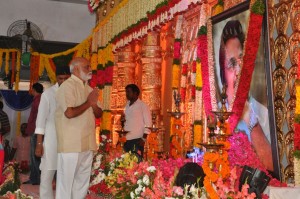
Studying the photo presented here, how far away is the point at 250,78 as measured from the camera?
6578 mm

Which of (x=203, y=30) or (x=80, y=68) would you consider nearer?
(x=80, y=68)

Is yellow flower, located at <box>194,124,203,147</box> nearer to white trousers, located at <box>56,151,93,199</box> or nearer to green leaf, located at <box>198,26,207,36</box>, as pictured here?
green leaf, located at <box>198,26,207,36</box>

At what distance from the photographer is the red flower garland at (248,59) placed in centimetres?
638

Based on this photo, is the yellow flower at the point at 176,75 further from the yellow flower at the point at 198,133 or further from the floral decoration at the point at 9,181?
the floral decoration at the point at 9,181

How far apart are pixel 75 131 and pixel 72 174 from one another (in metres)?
0.47

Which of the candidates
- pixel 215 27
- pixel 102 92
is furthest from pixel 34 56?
pixel 215 27

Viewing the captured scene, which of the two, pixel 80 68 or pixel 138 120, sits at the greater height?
pixel 80 68

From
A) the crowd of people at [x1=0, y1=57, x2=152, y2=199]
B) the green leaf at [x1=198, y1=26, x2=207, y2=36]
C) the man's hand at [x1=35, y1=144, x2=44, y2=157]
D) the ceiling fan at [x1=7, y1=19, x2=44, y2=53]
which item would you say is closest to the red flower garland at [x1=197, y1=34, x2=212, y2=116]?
the green leaf at [x1=198, y1=26, x2=207, y2=36]

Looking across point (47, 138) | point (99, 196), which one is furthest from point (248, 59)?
point (99, 196)

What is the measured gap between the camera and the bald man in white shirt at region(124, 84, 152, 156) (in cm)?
973

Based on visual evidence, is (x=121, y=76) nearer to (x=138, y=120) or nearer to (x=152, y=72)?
(x=152, y=72)

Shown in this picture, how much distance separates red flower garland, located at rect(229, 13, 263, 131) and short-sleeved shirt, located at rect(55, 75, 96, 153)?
182 centimetres

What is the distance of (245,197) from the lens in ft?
13.6

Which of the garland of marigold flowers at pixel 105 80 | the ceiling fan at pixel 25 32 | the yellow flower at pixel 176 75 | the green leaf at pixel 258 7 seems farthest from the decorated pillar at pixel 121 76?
the green leaf at pixel 258 7
